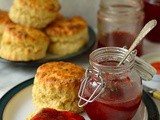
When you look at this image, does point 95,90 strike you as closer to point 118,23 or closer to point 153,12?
point 118,23

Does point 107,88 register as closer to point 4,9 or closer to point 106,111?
point 106,111

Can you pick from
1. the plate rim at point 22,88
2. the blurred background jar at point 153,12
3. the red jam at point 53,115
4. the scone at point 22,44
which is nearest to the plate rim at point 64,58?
the scone at point 22,44

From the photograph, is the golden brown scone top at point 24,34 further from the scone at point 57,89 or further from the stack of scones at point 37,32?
the scone at point 57,89

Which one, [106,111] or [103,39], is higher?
[106,111]

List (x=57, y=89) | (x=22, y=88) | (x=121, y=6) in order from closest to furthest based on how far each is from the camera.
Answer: (x=57, y=89), (x=22, y=88), (x=121, y=6)

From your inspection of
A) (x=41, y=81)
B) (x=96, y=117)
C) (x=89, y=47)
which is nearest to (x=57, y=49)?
(x=89, y=47)

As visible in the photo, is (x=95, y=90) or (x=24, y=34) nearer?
(x=95, y=90)

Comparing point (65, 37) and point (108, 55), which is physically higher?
point (108, 55)

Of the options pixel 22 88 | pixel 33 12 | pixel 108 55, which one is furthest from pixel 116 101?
pixel 33 12
